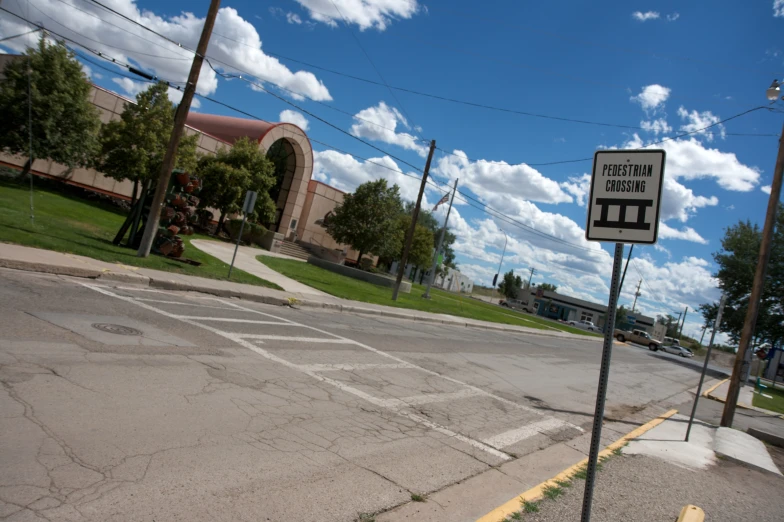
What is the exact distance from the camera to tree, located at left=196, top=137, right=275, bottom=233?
113 feet

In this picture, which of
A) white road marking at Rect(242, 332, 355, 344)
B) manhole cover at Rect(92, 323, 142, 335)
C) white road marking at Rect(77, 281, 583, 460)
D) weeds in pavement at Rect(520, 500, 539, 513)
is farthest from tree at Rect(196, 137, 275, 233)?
weeds in pavement at Rect(520, 500, 539, 513)

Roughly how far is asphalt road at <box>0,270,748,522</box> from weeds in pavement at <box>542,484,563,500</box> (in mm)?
690

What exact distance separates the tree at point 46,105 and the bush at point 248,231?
12349 millimetres

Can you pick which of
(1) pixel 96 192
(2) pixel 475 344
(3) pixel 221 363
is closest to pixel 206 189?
(1) pixel 96 192

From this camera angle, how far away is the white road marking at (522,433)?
6.67 meters

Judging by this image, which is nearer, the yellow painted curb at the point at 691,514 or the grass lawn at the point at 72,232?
the yellow painted curb at the point at 691,514

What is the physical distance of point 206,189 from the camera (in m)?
34.7

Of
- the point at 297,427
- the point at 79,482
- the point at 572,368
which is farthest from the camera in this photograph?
the point at 572,368

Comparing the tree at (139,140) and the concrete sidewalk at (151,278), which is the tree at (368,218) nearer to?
the tree at (139,140)

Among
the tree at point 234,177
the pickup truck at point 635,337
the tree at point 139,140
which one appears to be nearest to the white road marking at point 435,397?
the tree at point 139,140

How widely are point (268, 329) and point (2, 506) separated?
7639 millimetres

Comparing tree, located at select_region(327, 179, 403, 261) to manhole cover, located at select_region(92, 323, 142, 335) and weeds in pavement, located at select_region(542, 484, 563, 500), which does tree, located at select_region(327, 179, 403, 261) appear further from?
weeds in pavement, located at select_region(542, 484, 563, 500)

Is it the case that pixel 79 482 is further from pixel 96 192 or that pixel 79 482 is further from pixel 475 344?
pixel 96 192

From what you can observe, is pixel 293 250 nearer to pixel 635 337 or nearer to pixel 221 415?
pixel 221 415
